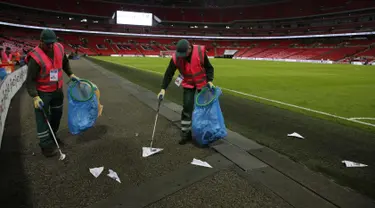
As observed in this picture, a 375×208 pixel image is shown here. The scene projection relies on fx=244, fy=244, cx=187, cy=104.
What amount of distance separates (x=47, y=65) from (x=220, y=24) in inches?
3115

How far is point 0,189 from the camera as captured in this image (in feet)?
9.24

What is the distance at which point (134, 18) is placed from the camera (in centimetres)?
6869

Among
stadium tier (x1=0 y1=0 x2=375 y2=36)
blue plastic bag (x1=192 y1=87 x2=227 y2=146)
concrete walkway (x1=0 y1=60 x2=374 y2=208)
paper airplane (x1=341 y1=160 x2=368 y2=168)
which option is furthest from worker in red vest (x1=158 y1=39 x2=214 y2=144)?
stadium tier (x1=0 y1=0 x2=375 y2=36)

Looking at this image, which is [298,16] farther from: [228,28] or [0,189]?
[0,189]

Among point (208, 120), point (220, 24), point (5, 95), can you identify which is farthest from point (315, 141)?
point (220, 24)

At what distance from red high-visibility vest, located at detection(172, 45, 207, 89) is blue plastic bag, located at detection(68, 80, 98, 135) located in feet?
5.49

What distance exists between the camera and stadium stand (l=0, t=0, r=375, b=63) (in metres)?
49.3

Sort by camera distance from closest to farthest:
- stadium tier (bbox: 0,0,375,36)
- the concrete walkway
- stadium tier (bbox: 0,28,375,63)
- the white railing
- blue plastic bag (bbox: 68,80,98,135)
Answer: the concrete walkway
blue plastic bag (bbox: 68,80,98,135)
the white railing
stadium tier (bbox: 0,28,375,63)
stadium tier (bbox: 0,0,375,36)

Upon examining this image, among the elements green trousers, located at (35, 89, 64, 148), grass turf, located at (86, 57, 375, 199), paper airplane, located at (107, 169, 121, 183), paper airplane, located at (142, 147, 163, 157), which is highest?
green trousers, located at (35, 89, 64, 148)

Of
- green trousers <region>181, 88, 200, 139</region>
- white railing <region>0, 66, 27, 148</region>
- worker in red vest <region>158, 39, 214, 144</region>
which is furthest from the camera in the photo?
white railing <region>0, 66, 27, 148</region>

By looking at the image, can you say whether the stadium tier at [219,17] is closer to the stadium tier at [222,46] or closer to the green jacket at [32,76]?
the stadium tier at [222,46]

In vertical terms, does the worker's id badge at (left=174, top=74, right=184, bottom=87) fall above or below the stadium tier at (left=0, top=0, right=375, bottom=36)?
below

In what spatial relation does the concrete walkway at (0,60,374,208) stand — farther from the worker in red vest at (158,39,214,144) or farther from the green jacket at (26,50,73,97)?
the green jacket at (26,50,73,97)

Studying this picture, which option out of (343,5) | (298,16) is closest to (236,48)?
(298,16)
